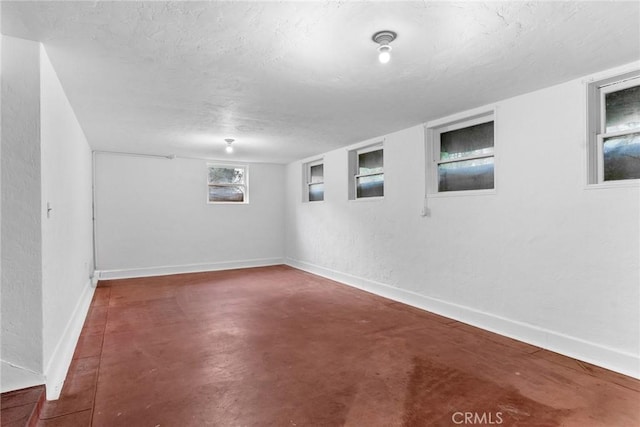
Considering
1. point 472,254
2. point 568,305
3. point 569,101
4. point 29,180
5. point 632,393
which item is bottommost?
point 632,393

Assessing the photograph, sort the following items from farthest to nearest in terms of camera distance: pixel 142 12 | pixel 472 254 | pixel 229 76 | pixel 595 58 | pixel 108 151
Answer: pixel 108 151 → pixel 472 254 → pixel 229 76 → pixel 595 58 → pixel 142 12

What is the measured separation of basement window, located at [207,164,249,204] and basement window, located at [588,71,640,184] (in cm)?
643

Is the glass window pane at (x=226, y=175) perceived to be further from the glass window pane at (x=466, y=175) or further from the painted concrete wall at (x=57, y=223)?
the glass window pane at (x=466, y=175)

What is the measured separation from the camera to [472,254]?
12.3ft

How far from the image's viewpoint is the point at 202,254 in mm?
7223

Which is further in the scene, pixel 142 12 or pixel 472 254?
pixel 472 254

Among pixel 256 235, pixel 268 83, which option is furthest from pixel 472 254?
pixel 256 235

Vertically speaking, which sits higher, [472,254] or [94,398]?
[472,254]

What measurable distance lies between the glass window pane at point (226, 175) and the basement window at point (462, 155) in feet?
15.8

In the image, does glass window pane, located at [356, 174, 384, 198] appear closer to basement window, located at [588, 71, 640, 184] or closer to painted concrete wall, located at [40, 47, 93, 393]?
basement window, located at [588, 71, 640, 184]

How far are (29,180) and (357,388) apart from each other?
8.60ft

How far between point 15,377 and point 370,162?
4.85m

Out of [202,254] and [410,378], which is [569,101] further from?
[202,254]

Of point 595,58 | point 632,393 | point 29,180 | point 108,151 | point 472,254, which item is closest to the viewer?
point 29,180
